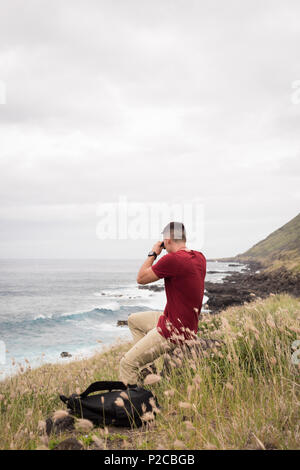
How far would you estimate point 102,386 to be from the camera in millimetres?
3484

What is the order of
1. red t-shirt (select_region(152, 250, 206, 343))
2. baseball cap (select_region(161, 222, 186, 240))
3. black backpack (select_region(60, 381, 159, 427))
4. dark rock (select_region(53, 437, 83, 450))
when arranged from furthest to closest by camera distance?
baseball cap (select_region(161, 222, 186, 240))
red t-shirt (select_region(152, 250, 206, 343))
black backpack (select_region(60, 381, 159, 427))
dark rock (select_region(53, 437, 83, 450))

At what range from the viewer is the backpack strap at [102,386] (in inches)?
135

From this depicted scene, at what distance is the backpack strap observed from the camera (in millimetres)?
3439

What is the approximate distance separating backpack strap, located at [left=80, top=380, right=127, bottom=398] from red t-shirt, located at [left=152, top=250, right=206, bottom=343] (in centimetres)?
92

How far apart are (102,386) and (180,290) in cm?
156

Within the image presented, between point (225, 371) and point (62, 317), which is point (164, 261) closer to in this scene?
point (225, 371)

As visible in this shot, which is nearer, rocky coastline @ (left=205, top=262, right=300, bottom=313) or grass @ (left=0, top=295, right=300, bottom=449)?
grass @ (left=0, top=295, right=300, bottom=449)

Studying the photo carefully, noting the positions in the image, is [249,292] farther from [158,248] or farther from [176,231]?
[176,231]

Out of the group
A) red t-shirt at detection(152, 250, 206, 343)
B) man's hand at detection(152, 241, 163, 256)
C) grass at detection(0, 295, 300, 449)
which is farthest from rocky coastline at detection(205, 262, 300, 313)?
grass at detection(0, 295, 300, 449)

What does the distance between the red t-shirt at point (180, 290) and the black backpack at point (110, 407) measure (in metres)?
1.00

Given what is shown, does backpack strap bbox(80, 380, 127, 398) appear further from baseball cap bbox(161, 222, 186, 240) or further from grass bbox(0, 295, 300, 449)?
baseball cap bbox(161, 222, 186, 240)

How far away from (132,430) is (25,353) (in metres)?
22.8

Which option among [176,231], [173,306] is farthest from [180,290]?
[176,231]

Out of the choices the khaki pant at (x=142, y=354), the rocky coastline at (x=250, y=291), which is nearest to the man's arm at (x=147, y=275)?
the khaki pant at (x=142, y=354)
